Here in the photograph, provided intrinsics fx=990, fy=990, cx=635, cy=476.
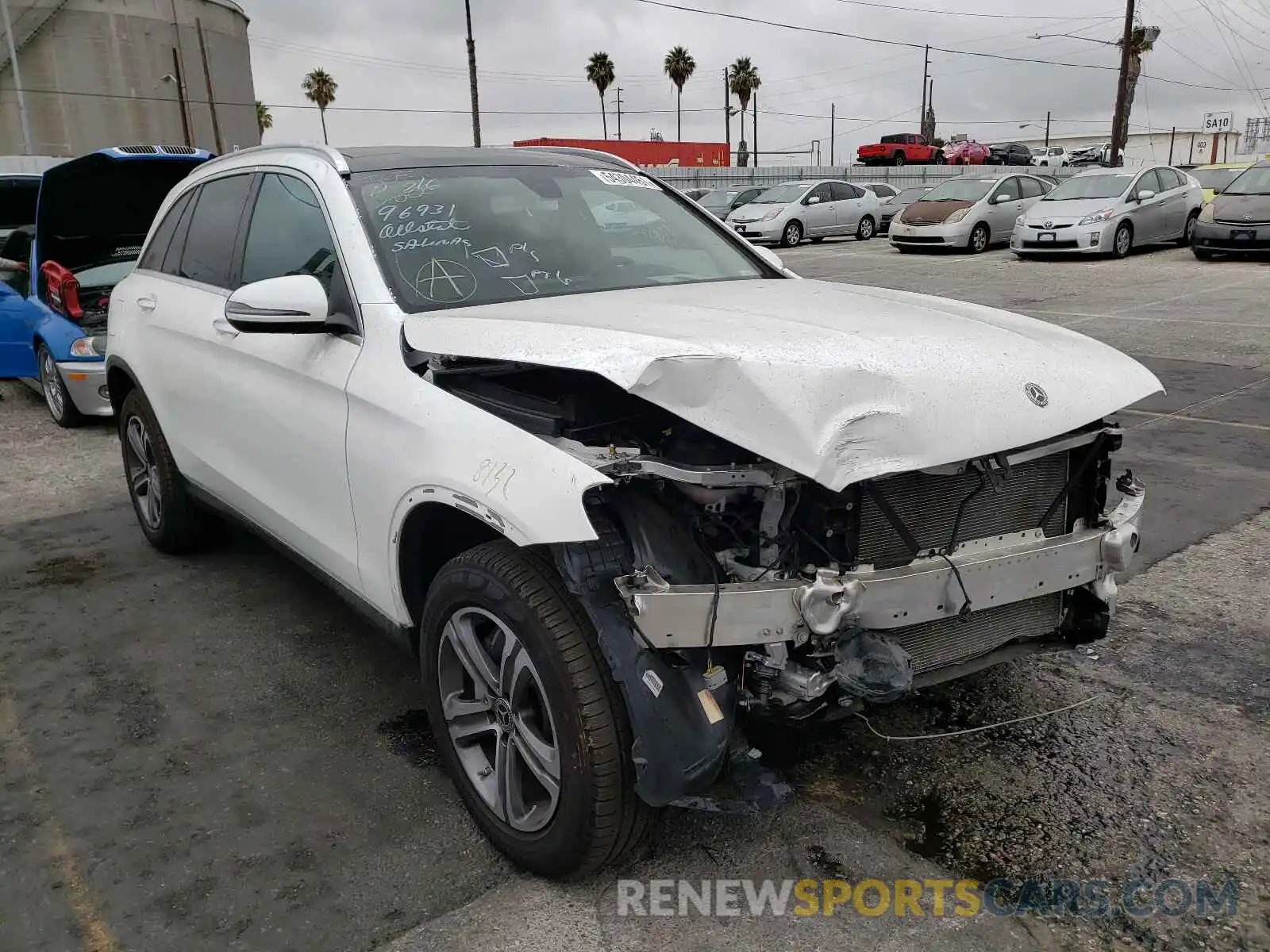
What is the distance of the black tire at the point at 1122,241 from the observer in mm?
16781

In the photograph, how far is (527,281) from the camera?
3234mm

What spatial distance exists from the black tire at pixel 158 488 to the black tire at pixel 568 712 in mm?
2636

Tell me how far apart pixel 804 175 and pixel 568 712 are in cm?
3787

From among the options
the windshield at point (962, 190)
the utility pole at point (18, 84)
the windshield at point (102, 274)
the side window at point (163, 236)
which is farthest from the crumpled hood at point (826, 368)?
the utility pole at point (18, 84)

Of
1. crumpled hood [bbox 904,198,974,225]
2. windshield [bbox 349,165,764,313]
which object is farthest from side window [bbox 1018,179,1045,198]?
windshield [bbox 349,165,764,313]

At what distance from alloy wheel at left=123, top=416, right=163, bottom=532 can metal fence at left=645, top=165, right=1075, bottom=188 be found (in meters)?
30.0

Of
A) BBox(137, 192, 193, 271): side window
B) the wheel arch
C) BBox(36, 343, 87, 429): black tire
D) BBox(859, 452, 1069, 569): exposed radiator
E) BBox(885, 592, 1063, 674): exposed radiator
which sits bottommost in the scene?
BBox(36, 343, 87, 429): black tire

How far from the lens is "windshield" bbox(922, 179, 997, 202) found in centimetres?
1972

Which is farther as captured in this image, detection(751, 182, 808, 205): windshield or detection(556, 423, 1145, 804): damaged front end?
detection(751, 182, 808, 205): windshield

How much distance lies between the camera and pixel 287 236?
3.60 metres

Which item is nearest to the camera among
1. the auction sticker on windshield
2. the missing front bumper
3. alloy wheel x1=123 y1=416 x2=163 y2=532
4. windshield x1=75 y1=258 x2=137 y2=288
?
the missing front bumper

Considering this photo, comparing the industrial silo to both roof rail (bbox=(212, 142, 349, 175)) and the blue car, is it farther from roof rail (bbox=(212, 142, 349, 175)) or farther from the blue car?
roof rail (bbox=(212, 142, 349, 175))

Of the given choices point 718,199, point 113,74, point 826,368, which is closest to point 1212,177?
point 718,199

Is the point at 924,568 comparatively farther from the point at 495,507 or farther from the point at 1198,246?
the point at 1198,246
